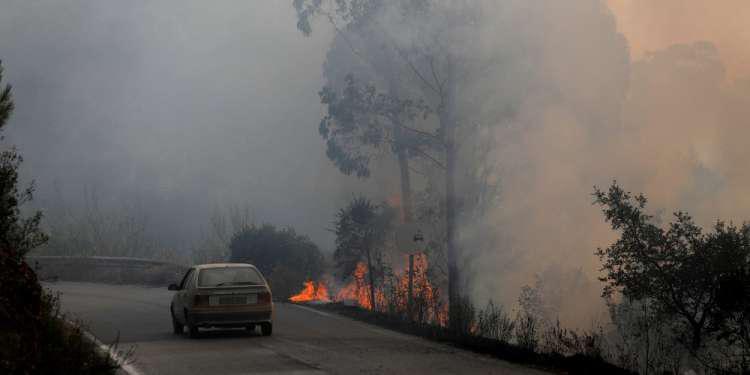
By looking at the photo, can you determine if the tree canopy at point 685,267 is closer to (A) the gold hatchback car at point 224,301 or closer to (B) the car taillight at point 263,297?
(B) the car taillight at point 263,297

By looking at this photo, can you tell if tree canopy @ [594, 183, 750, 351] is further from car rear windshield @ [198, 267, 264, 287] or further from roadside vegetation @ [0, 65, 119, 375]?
roadside vegetation @ [0, 65, 119, 375]

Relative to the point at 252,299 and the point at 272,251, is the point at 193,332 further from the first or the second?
the point at 272,251

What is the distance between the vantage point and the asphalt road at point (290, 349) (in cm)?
1274

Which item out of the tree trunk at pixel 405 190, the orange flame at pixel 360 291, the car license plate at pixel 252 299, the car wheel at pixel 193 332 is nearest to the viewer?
the car license plate at pixel 252 299

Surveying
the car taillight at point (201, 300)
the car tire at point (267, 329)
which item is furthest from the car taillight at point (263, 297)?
the car taillight at point (201, 300)

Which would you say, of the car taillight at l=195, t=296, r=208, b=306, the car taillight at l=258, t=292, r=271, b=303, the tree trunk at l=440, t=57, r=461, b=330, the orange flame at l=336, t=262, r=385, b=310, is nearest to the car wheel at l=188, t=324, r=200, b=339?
the car taillight at l=195, t=296, r=208, b=306

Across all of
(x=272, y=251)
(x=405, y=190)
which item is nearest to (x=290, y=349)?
(x=405, y=190)

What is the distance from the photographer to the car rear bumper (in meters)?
17.0

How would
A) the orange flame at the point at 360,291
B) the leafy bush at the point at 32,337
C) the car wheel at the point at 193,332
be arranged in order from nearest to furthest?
the leafy bush at the point at 32,337
the car wheel at the point at 193,332
the orange flame at the point at 360,291

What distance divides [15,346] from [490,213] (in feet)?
110

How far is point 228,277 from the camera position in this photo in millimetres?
17766

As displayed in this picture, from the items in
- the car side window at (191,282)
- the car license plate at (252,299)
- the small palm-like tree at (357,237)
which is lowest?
the car license plate at (252,299)

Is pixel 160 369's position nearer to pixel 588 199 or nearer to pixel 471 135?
pixel 471 135

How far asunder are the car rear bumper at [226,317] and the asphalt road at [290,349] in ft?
1.05
